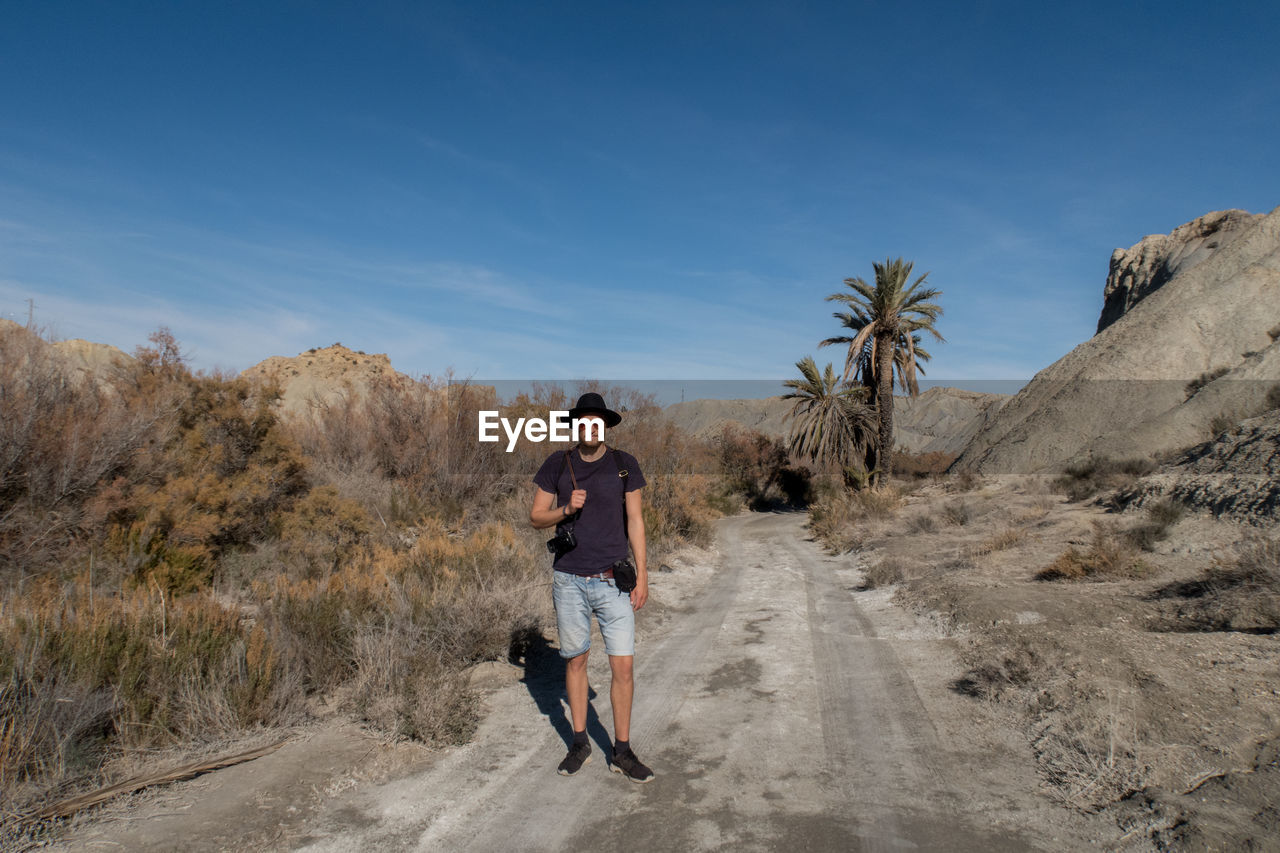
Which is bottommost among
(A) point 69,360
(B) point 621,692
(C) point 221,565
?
(C) point 221,565

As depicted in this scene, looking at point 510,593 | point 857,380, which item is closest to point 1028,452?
point 857,380

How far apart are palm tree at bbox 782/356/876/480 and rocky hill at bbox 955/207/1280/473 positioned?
664cm

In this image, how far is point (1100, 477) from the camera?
18.2 meters

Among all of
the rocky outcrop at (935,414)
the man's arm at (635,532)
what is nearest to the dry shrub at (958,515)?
the man's arm at (635,532)

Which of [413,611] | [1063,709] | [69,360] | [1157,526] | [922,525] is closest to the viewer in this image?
[1063,709]

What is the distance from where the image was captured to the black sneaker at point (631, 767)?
12.6ft

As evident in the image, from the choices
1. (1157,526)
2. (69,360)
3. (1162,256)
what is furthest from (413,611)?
(1162,256)

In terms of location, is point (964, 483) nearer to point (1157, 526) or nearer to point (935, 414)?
point (1157, 526)

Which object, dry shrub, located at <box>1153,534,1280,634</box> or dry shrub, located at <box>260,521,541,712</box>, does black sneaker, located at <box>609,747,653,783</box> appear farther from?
dry shrub, located at <box>1153,534,1280,634</box>

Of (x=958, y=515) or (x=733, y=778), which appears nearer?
(x=733, y=778)

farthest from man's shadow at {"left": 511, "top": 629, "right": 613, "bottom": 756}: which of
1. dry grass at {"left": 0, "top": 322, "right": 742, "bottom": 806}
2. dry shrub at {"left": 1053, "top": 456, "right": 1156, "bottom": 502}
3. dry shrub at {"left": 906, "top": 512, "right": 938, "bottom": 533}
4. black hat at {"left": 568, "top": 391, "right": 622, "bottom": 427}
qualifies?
dry shrub at {"left": 1053, "top": 456, "right": 1156, "bottom": 502}

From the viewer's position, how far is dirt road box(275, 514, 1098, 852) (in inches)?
128

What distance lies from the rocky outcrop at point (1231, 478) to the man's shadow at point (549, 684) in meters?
9.90

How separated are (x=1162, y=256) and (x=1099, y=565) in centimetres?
4115
